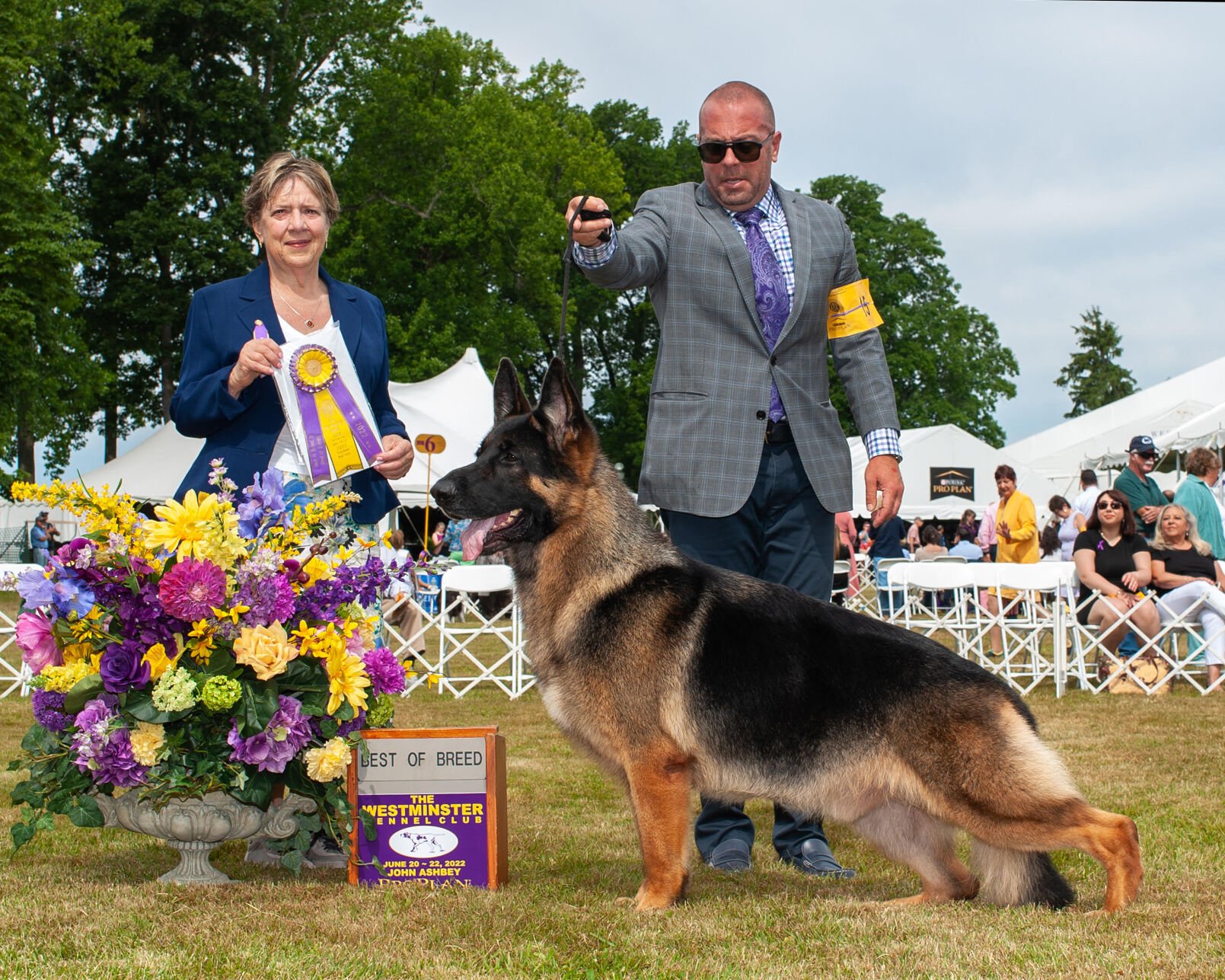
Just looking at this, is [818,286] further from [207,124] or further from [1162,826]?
[207,124]

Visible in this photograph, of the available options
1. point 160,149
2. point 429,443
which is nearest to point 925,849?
point 429,443

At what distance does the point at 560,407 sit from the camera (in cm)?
358

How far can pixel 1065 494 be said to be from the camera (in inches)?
963

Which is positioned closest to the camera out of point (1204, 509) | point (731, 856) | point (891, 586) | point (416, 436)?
point (731, 856)

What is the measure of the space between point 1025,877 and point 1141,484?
362 inches

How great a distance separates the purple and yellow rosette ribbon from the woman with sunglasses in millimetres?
7772

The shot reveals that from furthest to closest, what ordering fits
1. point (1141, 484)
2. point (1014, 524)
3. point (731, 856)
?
point (1014, 524), point (1141, 484), point (731, 856)

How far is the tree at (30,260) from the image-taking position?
19.9 m

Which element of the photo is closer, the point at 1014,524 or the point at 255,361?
the point at 255,361

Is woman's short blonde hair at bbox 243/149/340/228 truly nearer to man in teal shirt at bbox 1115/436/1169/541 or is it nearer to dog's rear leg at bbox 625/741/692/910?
dog's rear leg at bbox 625/741/692/910

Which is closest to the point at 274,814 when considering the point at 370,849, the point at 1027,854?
the point at 370,849

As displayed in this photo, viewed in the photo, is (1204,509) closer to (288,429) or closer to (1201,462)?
(1201,462)

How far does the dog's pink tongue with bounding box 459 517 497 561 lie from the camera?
3.50 meters

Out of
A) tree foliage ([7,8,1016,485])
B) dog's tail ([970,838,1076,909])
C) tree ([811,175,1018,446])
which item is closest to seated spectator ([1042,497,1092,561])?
tree foliage ([7,8,1016,485])
